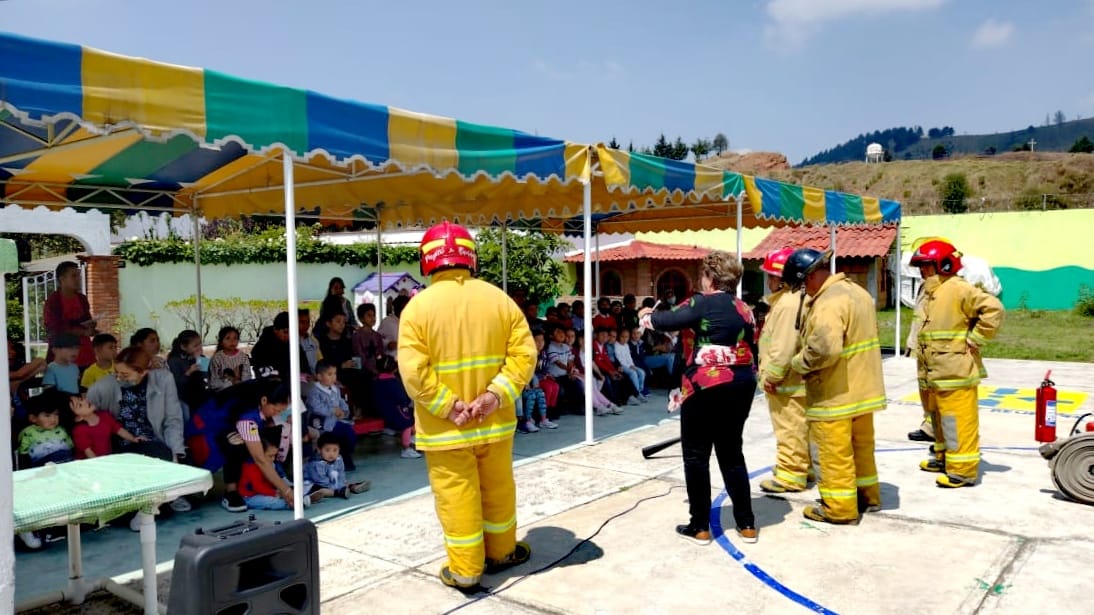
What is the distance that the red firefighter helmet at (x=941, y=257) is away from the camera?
572cm

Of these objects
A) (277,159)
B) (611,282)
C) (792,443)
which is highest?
(277,159)

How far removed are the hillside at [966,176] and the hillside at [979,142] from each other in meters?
51.5

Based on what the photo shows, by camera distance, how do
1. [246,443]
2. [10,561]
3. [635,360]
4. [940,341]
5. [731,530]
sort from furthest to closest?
[635,360] < [940,341] < [246,443] < [731,530] < [10,561]

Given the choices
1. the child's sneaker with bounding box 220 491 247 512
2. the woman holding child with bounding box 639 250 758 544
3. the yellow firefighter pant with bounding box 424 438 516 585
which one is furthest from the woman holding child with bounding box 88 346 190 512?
the woman holding child with bounding box 639 250 758 544

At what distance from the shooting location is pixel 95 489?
3.17 m

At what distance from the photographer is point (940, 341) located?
572cm

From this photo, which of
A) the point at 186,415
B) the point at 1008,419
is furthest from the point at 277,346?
the point at 1008,419

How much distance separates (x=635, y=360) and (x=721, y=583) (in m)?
6.05

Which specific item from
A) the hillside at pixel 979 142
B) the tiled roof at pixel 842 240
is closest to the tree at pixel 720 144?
the hillside at pixel 979 142

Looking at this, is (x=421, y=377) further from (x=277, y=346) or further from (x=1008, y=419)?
(x=1008, y=419)

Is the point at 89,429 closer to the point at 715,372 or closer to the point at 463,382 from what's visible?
the point at 463,382

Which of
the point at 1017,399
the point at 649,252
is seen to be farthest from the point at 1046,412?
the point at 649,252

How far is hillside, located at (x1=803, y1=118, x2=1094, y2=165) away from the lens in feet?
400

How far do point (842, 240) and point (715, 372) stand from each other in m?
23.8
